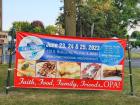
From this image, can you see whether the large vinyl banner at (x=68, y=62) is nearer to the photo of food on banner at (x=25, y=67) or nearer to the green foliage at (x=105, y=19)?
the photo of food on banner at (x=25, y=67)

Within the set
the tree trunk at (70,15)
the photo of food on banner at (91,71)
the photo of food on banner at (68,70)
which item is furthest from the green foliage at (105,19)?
the photo of food on banner at (68,70)

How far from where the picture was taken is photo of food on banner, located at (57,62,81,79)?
12219 mm

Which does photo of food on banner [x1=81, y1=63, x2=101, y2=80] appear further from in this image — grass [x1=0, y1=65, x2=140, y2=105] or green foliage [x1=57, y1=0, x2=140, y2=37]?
green foliage [x1=57, y1=0, x2=140, y2=37]

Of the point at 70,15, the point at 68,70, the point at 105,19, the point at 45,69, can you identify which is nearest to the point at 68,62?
the point at 68,70

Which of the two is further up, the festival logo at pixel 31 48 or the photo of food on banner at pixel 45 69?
the festival logo at pixel 31 48

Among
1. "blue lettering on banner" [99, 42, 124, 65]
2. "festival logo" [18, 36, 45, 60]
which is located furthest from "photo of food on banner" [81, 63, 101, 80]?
"festival logo" [18, 36, 45, 60]

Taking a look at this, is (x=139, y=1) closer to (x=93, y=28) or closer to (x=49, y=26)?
(x=93, y=28)

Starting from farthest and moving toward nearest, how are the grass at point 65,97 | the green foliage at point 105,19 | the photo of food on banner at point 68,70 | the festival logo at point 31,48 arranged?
the green foliage at point 105,19 < the photo of food on banner at point 68,70 < the festival logo at point 31,48 < the grass at point 65,97

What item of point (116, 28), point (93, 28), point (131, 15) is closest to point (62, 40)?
point (93, 28)

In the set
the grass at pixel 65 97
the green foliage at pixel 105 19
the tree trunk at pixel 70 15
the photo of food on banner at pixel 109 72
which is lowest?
the grass at pixel 65 97

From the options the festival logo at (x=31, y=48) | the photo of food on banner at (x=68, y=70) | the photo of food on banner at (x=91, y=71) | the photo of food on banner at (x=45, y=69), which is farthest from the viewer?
the photo of food on banner at (x=91, y=71)

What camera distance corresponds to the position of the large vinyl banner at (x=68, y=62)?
1200cm

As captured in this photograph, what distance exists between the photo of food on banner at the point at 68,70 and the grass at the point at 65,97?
0.50 m

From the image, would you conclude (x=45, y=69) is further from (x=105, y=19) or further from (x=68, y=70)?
Answer: (x=105, y=19)
